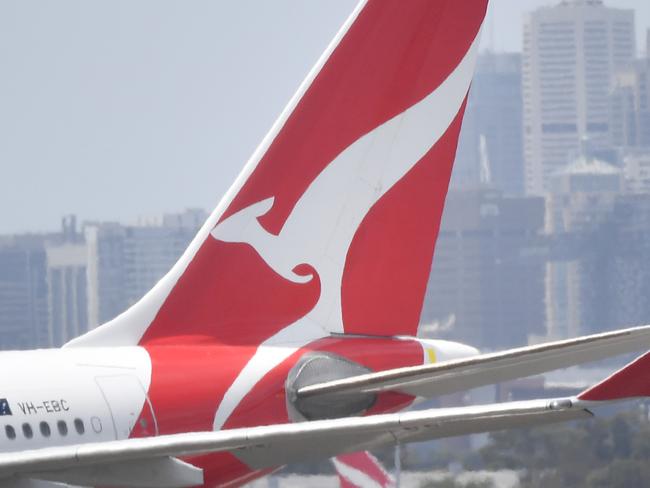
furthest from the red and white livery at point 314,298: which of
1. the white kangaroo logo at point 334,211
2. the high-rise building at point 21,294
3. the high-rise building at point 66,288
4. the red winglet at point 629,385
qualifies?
the high-rise building at point 21,294

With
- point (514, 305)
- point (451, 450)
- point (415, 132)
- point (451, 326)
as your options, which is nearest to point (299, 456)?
point (415, 132)

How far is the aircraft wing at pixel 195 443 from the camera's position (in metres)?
9.13

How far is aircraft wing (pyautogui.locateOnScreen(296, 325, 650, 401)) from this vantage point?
10.2 m

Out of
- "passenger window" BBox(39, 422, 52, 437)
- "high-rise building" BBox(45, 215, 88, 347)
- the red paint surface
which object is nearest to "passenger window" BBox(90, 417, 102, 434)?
"passenger window" BBox(39, 422, 52, 437)

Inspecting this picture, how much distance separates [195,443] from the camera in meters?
9.10

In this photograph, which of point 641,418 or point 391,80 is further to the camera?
point 641,418

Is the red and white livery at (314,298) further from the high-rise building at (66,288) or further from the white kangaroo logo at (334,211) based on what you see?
the high-rise building at (66,288)

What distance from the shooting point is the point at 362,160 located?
1245 cm

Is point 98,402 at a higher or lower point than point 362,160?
lower

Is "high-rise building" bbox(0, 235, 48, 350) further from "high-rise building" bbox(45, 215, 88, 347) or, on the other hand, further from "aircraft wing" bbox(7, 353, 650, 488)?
"aircraft wing" bbox(7, 353, 650, 488)

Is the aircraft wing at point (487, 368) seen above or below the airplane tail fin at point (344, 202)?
below

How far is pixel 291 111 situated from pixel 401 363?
156 centimetres

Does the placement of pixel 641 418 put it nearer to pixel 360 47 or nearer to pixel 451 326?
pixel 360 47

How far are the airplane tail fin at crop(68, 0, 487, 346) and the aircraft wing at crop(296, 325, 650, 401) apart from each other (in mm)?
846
